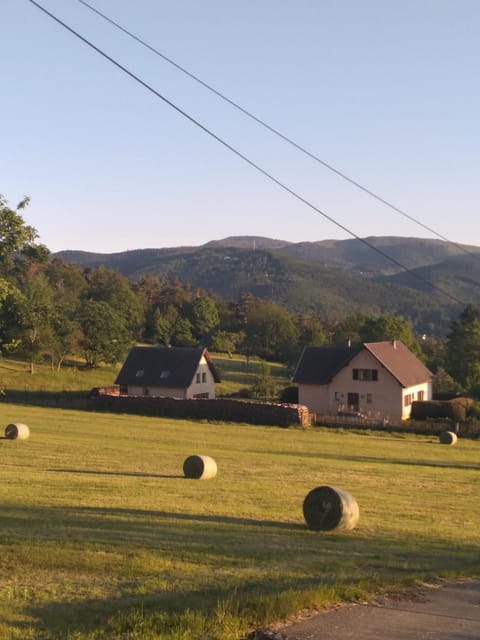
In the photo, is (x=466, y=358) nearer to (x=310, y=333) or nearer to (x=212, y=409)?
(x=212, y=409)

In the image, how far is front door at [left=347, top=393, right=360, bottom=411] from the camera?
66812mm

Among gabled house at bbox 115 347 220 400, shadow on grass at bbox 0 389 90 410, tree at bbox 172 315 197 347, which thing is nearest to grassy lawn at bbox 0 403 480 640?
shadow on grass at bbox 0 389 90 410

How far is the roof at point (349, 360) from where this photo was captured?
66.2 m

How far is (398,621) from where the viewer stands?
10.3m

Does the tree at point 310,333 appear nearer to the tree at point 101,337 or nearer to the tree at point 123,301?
the tree at point 101,337

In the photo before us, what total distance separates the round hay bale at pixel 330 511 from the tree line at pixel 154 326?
556 inches

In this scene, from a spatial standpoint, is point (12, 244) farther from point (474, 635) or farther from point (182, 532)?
point (474, 635)

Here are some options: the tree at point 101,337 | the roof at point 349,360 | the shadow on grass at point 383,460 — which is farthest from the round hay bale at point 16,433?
the tree at point 101,337

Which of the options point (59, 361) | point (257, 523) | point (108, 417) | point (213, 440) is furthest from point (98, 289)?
point (257, 523)

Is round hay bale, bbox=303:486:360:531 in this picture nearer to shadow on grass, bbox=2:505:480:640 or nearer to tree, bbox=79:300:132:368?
shadow on grass, bbox=2:505:480:640

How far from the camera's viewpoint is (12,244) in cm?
2848

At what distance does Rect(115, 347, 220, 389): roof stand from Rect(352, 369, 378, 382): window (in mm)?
14655

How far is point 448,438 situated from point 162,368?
3214cm

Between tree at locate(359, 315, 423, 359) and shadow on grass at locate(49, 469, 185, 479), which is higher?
tree at locate(359, 315, 423, 359)
